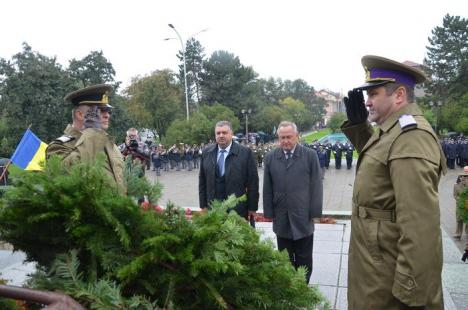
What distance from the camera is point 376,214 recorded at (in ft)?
7.72

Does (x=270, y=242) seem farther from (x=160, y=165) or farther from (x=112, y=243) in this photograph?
(x=160, y=165)

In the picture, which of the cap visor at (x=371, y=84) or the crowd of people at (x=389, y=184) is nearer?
the crowd of people at (x=389, y=184)

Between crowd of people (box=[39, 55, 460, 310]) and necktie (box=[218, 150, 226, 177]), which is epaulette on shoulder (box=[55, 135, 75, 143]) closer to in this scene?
crowd of people (box=[39, 55, 460, 310])

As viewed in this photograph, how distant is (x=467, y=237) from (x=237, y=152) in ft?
18.1

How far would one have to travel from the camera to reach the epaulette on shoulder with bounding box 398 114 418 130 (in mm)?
2285

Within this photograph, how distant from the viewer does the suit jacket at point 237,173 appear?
17.5 ft

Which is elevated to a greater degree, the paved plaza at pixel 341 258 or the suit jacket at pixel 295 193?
the suit jacket at pixel 295 193

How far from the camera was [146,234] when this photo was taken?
141cm

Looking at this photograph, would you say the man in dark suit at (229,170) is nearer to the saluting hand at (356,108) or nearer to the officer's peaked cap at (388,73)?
the saluting hand at (356,108)

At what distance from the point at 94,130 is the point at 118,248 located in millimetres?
2197

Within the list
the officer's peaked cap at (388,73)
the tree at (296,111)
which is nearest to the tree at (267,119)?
the tree at (296,111)

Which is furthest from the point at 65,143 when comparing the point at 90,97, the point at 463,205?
the point at 463,205

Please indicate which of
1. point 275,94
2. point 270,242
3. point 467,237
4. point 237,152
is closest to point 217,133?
point 237,152

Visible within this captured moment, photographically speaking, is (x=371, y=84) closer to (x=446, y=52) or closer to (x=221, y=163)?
(x=221, y=163)
